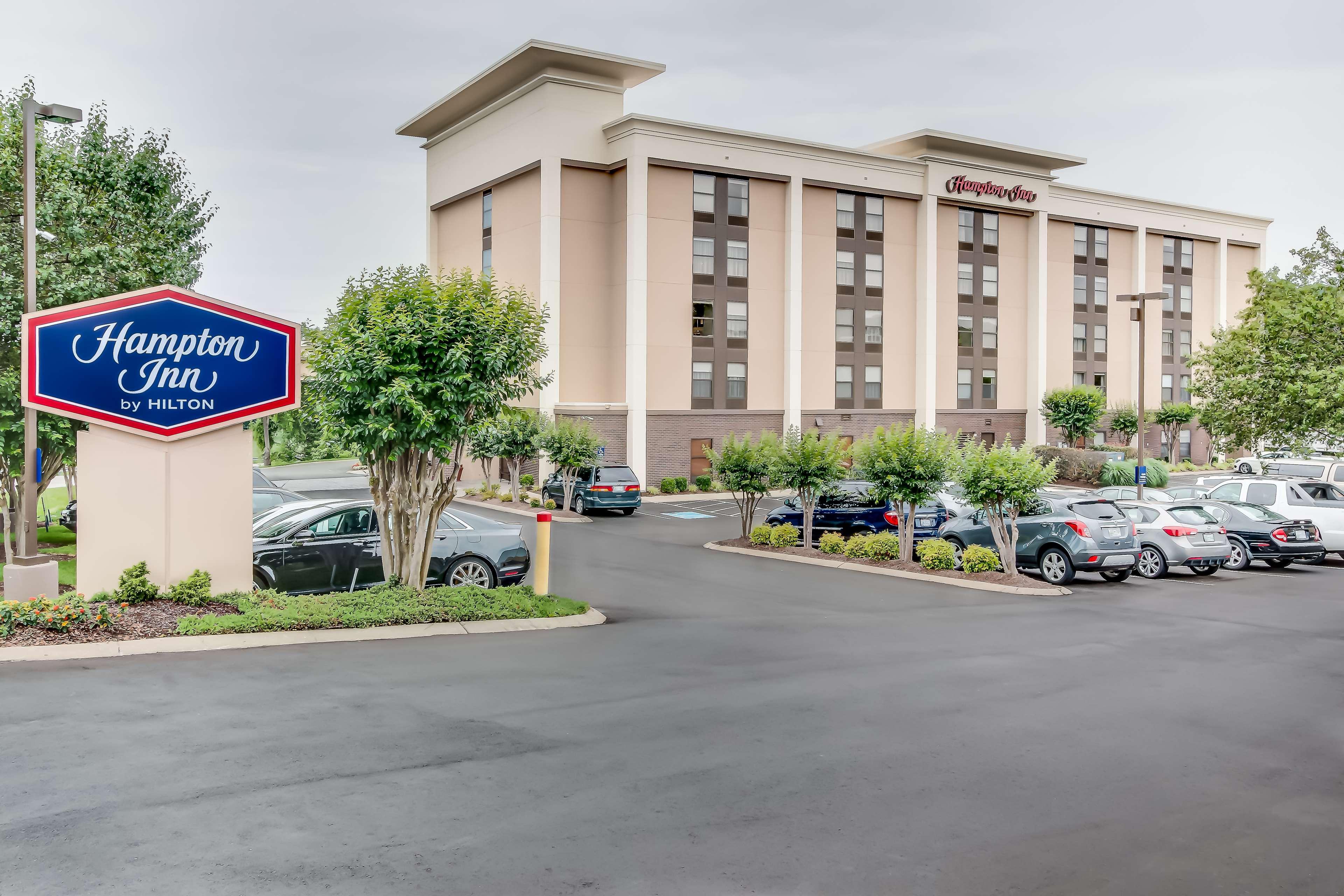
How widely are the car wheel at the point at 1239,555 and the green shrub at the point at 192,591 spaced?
2075 centimetres

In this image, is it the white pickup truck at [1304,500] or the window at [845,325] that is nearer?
the white pickup truck at [1304,500]

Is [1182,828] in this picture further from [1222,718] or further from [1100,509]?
[1100,509]

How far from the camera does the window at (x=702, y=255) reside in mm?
46438

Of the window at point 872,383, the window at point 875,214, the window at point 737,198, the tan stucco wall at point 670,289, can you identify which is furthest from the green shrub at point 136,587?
the window at point 875,214

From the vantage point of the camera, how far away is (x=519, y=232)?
153 ft

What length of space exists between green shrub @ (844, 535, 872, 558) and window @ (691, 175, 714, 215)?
89.3 feet

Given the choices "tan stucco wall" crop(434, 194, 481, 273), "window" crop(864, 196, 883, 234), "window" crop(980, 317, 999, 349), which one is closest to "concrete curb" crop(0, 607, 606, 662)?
"tan stucco wall" crop(434, 194, 481, 273)

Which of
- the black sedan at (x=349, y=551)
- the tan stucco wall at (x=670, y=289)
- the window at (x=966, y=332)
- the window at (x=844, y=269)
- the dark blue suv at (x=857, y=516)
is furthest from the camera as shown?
the window at (x=966, y=332)

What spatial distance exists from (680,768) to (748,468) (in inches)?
722

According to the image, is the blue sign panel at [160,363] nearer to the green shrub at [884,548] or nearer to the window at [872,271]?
the green shrub at [884,548]

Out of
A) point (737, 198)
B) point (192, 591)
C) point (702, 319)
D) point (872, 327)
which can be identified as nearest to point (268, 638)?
point (192, 591)

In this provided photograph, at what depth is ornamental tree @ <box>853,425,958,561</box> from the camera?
20.7 m

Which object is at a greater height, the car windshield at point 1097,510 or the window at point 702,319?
Answer: the window at point 702,319

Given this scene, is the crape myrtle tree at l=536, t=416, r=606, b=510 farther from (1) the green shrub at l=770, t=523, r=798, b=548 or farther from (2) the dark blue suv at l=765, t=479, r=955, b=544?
(1) the green shrub at l=770, t=523, r=798, b=548
